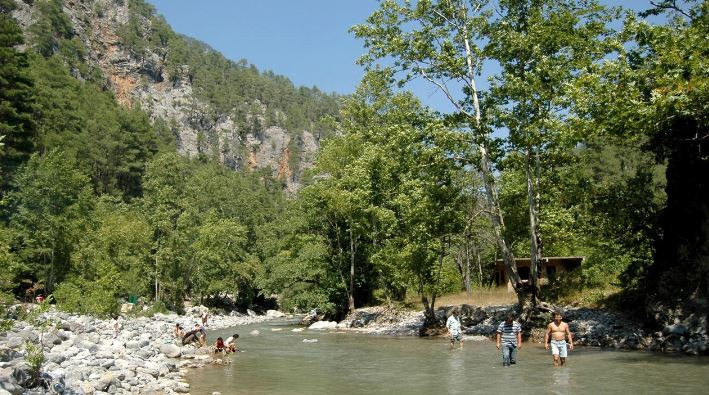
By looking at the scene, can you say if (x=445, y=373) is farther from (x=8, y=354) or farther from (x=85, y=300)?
(x=85, y=300)

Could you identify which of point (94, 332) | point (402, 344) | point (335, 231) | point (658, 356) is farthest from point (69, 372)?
point (335, 231)

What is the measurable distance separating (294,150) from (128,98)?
57.0 m

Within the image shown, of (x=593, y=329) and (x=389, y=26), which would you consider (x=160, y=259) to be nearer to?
(x=389, y=26)

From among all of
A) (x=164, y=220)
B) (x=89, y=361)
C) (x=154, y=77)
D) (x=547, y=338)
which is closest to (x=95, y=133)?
(x=164, y=220)

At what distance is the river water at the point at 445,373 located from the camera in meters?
14.2

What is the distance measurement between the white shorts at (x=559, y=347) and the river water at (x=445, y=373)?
0.46 meters

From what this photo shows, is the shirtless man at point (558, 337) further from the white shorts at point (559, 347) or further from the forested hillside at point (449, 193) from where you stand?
the forested hillside at point (449, 193)

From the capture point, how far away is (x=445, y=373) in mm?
16984

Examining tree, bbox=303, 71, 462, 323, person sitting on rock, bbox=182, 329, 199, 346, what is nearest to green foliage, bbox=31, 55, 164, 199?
tree, bbox=303, 71, 462, 323

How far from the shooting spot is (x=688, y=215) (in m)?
22.8

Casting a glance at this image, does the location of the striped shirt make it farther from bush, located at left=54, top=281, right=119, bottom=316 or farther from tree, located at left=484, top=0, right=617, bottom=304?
bush, located at left=54, top=281, right=119, bottom=316

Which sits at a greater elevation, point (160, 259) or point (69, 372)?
point (160, 259)

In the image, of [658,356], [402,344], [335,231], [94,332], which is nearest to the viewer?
[658,356]

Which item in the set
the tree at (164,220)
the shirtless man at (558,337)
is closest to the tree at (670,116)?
the shirtless man at (558,337)
